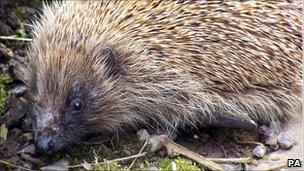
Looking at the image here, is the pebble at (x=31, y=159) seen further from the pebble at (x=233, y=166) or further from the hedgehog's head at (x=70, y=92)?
the pebble at (x=233, y=166)

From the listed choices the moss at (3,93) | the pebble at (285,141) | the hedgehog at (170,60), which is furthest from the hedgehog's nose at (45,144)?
the pebble at (285,141)

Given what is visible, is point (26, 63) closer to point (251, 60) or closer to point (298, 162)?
point (251, 60)

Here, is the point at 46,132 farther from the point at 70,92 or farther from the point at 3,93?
the point at 3,93

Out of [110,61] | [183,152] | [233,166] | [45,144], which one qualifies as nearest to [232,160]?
[233,166]

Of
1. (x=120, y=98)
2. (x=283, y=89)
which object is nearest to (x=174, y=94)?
(x=120, y=98)

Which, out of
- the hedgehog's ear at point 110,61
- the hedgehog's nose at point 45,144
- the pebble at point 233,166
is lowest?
the pebble at point 233,166

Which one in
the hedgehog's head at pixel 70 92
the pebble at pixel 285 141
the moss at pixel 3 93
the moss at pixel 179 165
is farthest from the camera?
the moss at pixel 3 93

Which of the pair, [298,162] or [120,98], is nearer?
[298,162]

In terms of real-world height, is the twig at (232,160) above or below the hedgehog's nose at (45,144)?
below

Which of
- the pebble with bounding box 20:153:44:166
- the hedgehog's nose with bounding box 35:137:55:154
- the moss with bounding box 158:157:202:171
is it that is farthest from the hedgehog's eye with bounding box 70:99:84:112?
the moss with bounding box 158:157:202:171
